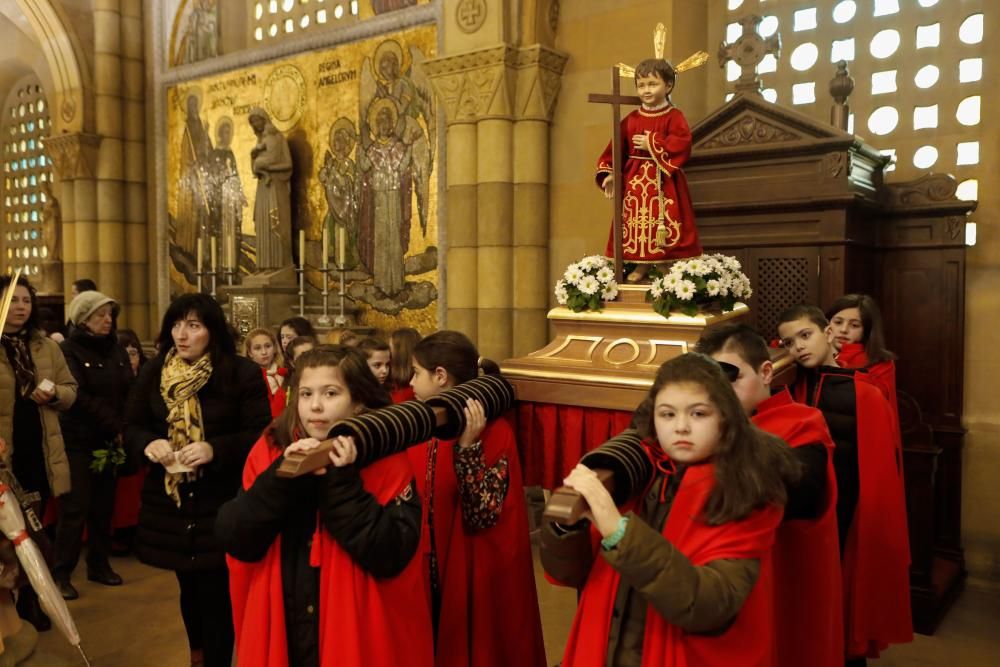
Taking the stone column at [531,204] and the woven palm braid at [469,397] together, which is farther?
the stone column at [531,204]

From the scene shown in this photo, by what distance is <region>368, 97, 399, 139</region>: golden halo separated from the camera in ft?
26.0

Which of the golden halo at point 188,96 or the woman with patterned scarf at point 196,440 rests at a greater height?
the golden halo at point 188,96

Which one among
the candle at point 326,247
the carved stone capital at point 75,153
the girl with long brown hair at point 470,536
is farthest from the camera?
the carved stone capital at point 75,153

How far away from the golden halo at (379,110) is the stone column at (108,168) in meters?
4.08

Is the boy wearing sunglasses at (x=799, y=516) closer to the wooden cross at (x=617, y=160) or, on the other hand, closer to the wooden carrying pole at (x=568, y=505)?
the wooden carrying pole at (x=568, y=505)

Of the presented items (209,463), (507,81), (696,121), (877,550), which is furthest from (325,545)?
(507,81)

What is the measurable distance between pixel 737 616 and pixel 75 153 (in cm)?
1049

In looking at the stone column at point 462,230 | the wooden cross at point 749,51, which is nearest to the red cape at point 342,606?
the wooden cross at point 749,51

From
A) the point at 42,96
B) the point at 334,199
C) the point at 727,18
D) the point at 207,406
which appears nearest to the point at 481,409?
the point at 207,406

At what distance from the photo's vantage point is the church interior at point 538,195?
4152mm

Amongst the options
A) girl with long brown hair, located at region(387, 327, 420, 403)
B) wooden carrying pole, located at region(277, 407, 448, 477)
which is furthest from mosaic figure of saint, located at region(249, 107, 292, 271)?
wooden carrying pole, located at region(277, 407, 448, 477)

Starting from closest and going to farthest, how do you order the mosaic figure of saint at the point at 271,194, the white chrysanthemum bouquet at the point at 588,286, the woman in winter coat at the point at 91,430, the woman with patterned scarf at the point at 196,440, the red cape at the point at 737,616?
1. the red cape at the point at 737,616
2. the woman with patterned scarf at the point at 196,440
3. the white chrysanthemum bouquet at the point at 588,286
4. the woman in winter coat at the point at 91,430
5. the mosaic figure of saint at the point at 271,194

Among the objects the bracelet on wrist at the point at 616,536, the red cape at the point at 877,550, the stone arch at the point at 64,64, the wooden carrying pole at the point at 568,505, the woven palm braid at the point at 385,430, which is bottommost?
the red cape at the point at 877,550

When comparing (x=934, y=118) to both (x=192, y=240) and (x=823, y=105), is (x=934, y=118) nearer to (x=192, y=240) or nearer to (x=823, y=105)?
(x=823, y=105)
